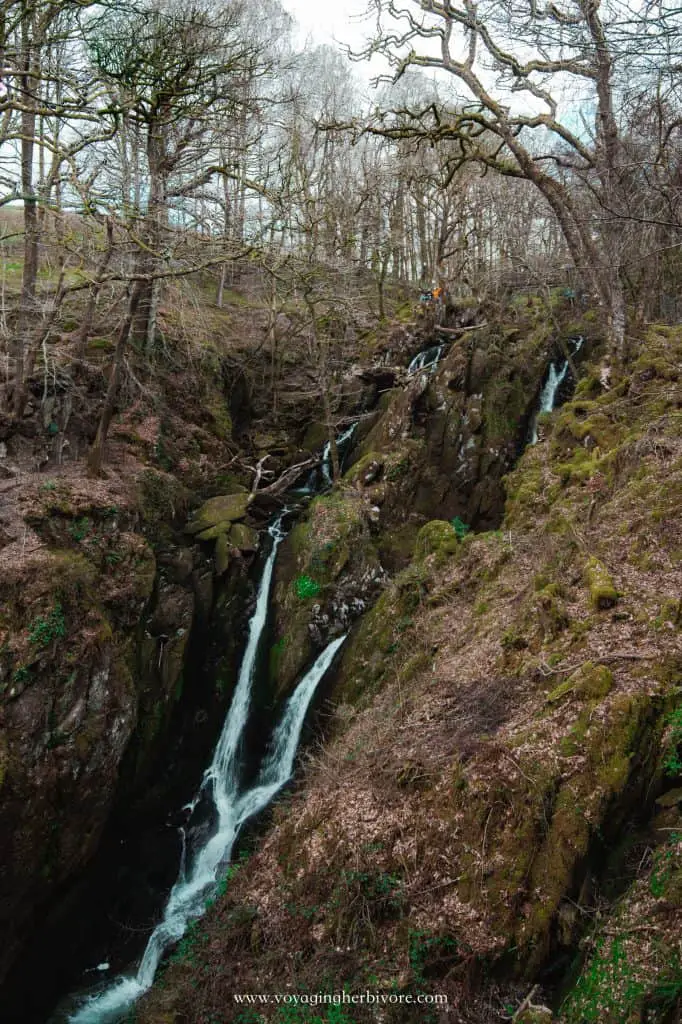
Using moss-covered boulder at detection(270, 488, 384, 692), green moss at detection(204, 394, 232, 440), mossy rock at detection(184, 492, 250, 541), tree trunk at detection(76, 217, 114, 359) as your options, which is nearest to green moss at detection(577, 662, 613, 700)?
moss-covered boulder at detection(270, 488, 384, 692)

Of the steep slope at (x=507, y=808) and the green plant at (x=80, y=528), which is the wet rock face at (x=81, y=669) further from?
the steep slope at (x=507, y=808)

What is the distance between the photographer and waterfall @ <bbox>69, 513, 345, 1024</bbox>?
7570 millimetres

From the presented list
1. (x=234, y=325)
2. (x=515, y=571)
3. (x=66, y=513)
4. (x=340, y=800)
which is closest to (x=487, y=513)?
(x=515, y=571)

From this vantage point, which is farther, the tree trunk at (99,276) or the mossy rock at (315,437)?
the mossy rock at (315,437)

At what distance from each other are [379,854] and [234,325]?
53.7ft

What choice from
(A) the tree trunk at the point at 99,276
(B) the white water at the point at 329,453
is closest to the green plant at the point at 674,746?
(A) the tree trunk at the point at 99,276

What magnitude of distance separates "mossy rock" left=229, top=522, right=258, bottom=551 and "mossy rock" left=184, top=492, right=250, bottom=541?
232 mm

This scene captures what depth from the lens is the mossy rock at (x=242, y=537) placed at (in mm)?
11953

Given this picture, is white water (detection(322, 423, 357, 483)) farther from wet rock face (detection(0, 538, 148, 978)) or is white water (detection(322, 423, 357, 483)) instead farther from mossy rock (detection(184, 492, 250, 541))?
wet rock face (detection(0, 538, 148, 978))

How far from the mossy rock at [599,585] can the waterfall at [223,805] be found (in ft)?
16.5

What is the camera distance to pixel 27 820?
7395 mm

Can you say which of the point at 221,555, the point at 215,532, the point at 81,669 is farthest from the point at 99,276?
the point at 81,669

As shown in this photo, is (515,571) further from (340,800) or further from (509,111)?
(509,111)

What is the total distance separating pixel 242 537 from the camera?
12078mm
